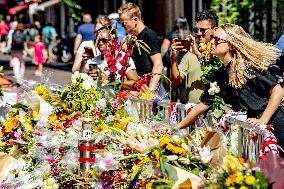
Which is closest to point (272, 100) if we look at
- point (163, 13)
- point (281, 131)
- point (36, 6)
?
point (281, 131)

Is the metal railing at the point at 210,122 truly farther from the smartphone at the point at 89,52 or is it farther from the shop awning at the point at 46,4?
the shop awning at the point at 46,4

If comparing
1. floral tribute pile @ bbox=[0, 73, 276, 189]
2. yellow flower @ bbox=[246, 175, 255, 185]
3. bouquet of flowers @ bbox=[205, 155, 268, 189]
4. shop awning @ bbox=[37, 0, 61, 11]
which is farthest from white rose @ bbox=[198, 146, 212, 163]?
shop awning @ bbox=[37, 0, 61, 11]

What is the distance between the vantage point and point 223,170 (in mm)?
4594

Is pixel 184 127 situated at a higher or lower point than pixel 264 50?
lower

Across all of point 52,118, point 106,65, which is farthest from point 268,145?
point 106,65

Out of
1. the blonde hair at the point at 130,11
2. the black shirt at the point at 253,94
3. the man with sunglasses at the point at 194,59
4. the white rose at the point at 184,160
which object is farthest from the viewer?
the blonde hair at the point at 130,11

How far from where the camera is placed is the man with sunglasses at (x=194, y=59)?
26.2 ft

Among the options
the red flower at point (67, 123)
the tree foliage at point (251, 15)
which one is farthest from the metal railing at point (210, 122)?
the tree foliage at point (251, 15)

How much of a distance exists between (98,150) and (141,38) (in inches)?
125

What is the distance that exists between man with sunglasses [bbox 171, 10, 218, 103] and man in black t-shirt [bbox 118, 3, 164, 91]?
1.81 feet

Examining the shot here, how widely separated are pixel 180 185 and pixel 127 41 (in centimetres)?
399

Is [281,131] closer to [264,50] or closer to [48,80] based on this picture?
[264,50]

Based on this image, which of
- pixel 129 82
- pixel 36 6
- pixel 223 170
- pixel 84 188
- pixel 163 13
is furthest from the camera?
pixel 36 6

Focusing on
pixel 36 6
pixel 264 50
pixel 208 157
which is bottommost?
pixel 36 6
